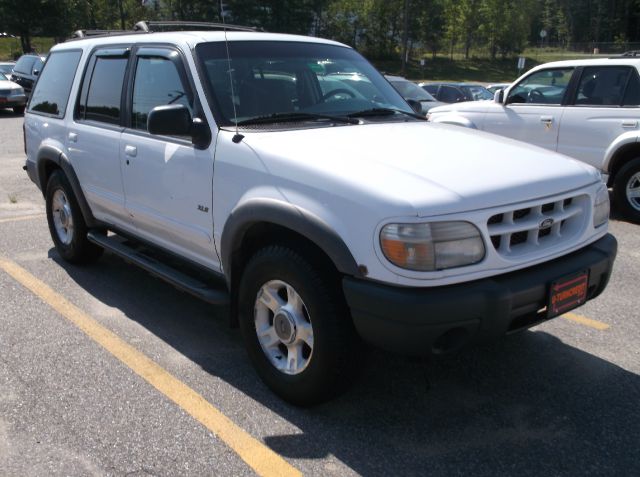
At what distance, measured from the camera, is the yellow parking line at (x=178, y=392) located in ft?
9.95

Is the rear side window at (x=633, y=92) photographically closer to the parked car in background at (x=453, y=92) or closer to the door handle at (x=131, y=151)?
the door handle at (x=131, y=151)

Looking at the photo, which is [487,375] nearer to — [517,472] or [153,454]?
[517,472]

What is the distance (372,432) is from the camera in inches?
128

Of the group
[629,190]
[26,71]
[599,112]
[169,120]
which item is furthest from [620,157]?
[26,71]

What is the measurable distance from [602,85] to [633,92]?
17.0 inches

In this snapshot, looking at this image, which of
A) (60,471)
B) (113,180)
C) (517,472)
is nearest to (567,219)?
(517,472)

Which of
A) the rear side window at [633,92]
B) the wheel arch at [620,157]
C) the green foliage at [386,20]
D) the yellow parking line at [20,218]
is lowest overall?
the yellow parking line at [20,218]

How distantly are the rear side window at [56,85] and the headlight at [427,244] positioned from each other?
12.3ft

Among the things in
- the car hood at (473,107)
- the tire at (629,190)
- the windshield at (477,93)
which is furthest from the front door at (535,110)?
the windshield at (477,93)

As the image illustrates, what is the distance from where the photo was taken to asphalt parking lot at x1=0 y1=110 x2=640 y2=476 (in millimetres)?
3033

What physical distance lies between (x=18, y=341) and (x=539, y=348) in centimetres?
344

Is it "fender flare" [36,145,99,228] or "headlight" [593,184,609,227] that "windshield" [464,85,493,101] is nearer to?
"fender flare" [36,145,99,228]

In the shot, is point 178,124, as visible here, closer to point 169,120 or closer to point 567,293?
point 169,120

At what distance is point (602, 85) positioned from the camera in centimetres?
791
